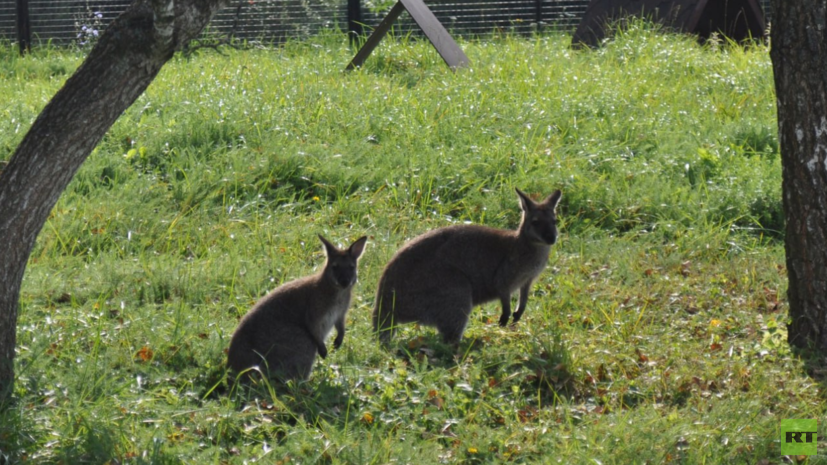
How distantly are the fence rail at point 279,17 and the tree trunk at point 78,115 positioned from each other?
1017 cm

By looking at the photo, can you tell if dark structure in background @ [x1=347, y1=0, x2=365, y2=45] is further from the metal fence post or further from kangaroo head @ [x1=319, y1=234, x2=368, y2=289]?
kangaroo head @ [x1=319, y1=234, x2=368, y2=289]

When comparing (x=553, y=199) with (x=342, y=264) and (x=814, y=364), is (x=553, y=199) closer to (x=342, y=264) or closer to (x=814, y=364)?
(x=342, y=264)

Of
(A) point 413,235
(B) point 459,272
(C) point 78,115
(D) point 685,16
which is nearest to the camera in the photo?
(C) point 78,115

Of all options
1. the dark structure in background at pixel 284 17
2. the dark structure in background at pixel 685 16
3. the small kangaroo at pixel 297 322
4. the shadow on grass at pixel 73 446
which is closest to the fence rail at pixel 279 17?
the dark structure in background at pixel 284 17

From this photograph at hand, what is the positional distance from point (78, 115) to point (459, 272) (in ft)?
8.19

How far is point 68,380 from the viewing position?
5.09 meters

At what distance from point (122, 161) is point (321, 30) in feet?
19.5

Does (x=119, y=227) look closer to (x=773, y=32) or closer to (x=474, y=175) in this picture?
(x=474, y=175)

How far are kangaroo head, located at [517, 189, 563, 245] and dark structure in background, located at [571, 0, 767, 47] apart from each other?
6.77 meters

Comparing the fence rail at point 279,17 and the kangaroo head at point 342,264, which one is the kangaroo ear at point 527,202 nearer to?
the kangaroo head at point 342,264

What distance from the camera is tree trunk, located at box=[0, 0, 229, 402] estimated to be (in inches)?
189

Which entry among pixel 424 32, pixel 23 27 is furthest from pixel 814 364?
pixel 23 27

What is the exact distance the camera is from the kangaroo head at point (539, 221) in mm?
6176

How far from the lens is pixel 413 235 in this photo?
758cm
